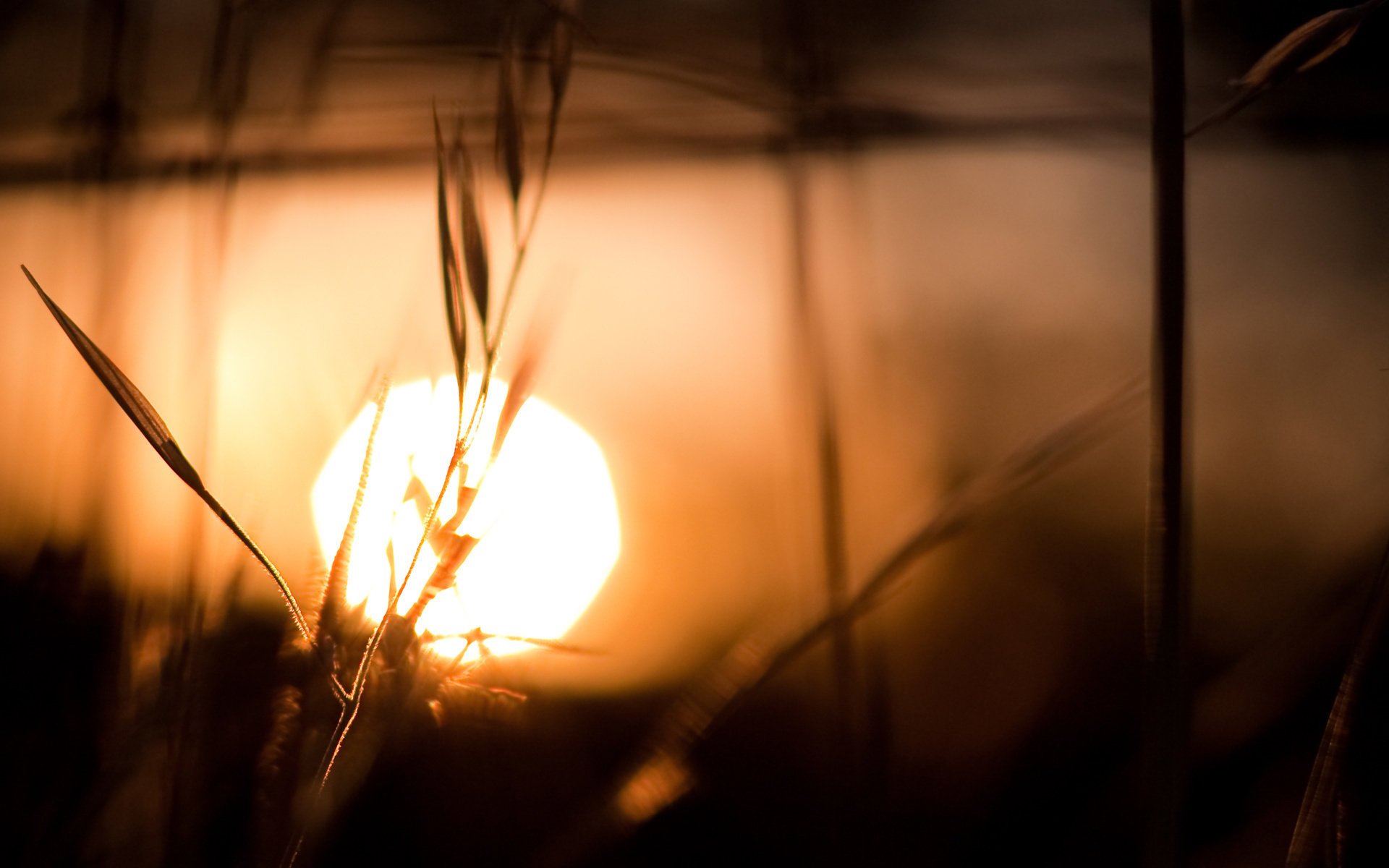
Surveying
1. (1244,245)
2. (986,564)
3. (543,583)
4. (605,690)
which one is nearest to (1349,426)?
(1244,245)

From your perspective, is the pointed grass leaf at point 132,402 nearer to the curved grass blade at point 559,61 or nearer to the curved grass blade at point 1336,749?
the curved grass blade at point 559,61

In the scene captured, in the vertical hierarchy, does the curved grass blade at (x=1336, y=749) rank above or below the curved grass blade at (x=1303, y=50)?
below

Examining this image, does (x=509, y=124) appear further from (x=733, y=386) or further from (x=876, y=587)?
(x=733, y=386)

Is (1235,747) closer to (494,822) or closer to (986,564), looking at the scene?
(494,822)

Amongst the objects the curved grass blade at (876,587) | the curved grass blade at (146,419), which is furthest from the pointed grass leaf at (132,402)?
the curved grass blade at (876,587)

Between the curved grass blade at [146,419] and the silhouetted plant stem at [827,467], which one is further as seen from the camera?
the silhouetted plant stem at [827,467]

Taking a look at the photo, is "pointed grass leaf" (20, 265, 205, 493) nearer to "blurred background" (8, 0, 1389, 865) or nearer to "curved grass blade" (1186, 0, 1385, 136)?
"blurred background" (8, 0, 1389, 865)
